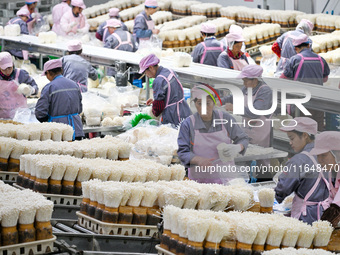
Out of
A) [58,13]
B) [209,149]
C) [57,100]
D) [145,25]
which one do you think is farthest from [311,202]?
[58,13]

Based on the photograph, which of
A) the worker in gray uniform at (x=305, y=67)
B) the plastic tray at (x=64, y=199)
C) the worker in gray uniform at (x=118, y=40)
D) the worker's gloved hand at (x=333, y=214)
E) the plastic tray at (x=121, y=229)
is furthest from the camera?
the worker in gray uniform at (x=118, y=40)

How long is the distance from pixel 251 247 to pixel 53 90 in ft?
13.5

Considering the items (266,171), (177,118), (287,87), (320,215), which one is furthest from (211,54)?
(320,215)

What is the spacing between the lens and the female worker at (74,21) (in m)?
13.0

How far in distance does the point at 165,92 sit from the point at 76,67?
71.8 inches

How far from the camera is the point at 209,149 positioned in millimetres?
5719

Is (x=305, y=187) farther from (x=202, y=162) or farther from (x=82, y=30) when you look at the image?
(x=82, y=30)

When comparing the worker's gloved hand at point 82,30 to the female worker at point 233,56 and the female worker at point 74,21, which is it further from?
the female worker at point 233,56

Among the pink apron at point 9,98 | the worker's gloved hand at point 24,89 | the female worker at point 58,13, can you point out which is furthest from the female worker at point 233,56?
the female worker at point 58,13

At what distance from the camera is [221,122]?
18.5ft

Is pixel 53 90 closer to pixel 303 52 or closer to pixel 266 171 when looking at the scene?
pixel 266 171

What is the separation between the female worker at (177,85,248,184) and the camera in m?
5.60

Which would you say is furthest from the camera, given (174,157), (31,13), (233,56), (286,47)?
(31,13)

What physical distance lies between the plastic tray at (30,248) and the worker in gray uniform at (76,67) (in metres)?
5.06
